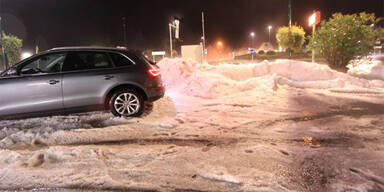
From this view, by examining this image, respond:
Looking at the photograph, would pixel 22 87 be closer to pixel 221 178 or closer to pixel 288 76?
pixel 221 178

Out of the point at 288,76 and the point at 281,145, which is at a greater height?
the point at 288,76

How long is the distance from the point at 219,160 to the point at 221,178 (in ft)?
2.08

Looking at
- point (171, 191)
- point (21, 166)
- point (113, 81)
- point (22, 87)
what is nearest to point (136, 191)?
point (171, 191)

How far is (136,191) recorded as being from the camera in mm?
3506

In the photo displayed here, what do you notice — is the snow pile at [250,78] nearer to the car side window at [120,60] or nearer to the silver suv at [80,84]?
the silver suv at [80,84]

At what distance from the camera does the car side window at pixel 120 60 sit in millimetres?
6871

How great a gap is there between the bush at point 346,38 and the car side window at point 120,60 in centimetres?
1127

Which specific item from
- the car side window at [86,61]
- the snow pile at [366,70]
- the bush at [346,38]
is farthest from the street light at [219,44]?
the car side window at [86,61]

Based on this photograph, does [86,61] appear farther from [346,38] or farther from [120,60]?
[346,38]

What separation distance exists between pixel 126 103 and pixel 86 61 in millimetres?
1274

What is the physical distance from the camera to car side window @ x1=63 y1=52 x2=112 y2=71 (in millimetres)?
6648

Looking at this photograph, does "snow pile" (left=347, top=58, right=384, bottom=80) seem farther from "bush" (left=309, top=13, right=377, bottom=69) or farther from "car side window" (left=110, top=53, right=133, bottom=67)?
"car side window" (left=110, top=53, right=133, bottom=67)

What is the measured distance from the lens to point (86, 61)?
6.76 m

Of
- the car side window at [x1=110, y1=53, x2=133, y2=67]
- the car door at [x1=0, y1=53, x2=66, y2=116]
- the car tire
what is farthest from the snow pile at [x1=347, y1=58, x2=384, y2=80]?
the car door at [x1=0, y1=53, x2=66, y2=116]
